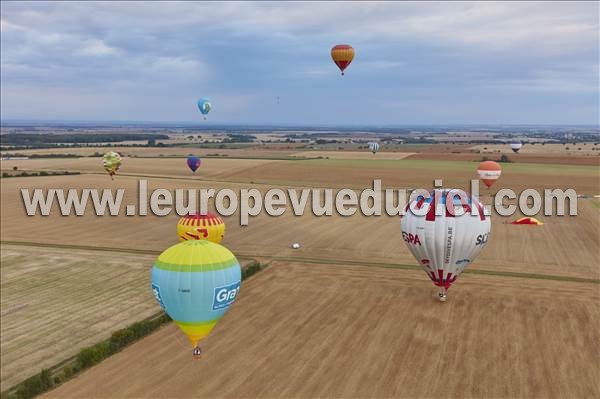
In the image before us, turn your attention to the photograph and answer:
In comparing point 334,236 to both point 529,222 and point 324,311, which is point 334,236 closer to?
point 324,311

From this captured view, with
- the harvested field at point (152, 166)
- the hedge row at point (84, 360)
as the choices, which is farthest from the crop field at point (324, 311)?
the harvested field at point (152, 166)

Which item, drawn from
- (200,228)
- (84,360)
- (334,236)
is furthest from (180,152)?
(84,360)

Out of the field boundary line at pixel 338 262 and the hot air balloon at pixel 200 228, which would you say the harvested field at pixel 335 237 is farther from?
the hot air balloon at pixel 200 228

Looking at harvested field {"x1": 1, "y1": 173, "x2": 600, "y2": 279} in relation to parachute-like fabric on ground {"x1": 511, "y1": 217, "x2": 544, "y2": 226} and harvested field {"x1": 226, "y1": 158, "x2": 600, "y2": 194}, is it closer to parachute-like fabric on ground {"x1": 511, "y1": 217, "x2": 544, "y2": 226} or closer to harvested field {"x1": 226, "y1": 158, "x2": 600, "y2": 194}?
parachute-like fabric on ground {"x1": 511, "y1": 217, "x2": 544, "y2": 226}

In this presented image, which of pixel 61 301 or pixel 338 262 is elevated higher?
pixel 338 262

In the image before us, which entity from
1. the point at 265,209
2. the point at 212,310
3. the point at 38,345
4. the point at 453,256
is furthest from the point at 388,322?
the point at 265,209

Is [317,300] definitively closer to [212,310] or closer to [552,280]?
[212,310]
